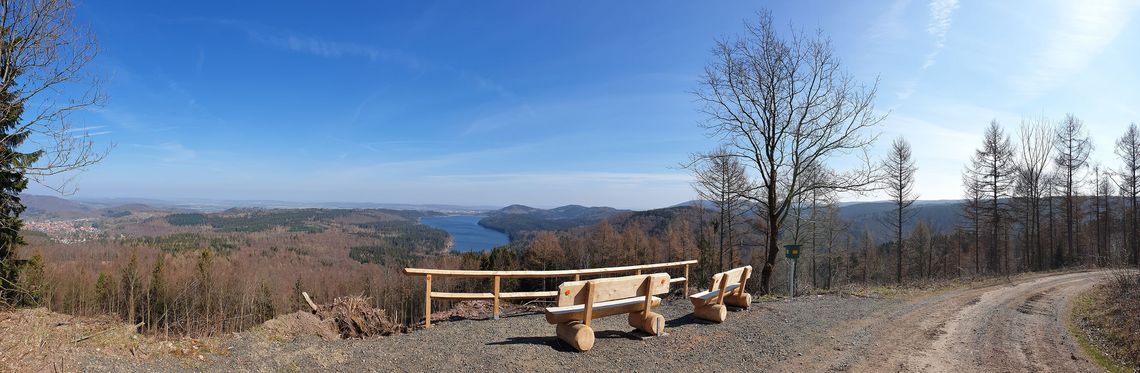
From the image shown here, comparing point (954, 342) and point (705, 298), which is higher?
point (705, 298)

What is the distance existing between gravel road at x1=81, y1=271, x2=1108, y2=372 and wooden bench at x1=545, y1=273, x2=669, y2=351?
20 centimetres

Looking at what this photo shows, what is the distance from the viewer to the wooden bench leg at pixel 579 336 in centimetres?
570

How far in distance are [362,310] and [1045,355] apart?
32.9 feet

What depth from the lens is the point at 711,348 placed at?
6.12 meters

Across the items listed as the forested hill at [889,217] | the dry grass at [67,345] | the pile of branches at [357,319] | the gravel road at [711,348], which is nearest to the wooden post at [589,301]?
the gravel road at [711,348]

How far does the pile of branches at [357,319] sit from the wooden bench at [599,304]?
3.08m

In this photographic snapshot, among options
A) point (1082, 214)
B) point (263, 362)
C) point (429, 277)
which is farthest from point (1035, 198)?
point (263, 362)

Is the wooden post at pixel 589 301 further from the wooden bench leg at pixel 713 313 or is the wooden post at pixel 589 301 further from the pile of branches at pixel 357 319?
the pile of branches at pixel 357 319

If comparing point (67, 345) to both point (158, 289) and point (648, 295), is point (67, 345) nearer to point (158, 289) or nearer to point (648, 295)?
point (648, 295)

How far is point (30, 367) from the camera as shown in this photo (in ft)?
14.3

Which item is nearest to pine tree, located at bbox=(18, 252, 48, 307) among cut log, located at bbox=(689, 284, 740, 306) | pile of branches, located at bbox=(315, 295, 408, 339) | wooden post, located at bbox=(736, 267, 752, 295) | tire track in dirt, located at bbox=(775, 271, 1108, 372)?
pile of branches, located at bbox=(315, 295, 408, 339)

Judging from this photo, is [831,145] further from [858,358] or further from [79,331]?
[79,331]

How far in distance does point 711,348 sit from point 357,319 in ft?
18.1

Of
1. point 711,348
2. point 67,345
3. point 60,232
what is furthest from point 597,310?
point 60,232
